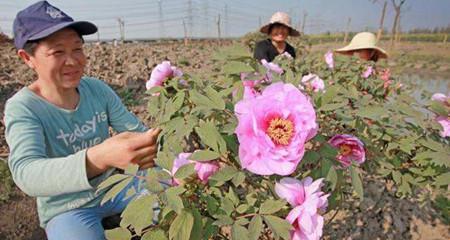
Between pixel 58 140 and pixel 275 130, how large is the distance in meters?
1.05

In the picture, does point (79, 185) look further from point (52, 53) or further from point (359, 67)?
point (359, 67)

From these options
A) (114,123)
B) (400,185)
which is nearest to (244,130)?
(400,185)

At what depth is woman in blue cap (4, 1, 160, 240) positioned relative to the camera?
0.97 meters

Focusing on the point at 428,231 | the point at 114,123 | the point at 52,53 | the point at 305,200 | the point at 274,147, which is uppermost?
the point at 52,53

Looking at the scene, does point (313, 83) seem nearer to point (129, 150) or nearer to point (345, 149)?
point (345, 149)

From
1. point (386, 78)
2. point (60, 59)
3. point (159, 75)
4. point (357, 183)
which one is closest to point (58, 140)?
point (60, 59)

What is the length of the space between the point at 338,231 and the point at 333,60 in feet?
3.50

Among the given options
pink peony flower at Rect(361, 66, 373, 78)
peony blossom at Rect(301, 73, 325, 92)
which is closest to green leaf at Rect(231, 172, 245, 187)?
peony blossom at Rect(301, 73, 325, 92)

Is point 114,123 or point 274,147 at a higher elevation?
point 274,147

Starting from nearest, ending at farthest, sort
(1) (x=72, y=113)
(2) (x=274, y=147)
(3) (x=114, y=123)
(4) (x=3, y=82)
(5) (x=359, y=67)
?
1. (2) (x=274, y=147)
2. (1) (x=72, y=113)
3. (3) (x=114, y=123)
4. (5) (x=359, y=67)
5. (4) (x=3, y=82)

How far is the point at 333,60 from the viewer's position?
7.74 feet

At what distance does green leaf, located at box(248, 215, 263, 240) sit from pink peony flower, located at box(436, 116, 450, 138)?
0.76 meters

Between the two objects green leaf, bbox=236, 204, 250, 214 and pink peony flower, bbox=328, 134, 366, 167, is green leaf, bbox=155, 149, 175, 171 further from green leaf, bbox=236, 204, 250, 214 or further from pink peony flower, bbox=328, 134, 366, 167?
pink peony flower, bbox=328, 134, 366, 167

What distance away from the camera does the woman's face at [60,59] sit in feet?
4.12
